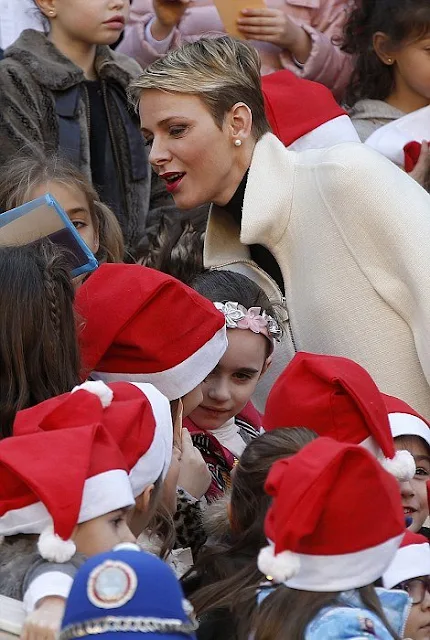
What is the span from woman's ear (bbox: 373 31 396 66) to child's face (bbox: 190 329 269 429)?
6.48 feet

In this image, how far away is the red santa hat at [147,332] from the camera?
3023mm

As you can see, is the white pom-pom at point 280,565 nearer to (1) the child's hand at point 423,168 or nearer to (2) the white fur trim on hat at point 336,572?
(2) the white fur trim on hat at point 336,572

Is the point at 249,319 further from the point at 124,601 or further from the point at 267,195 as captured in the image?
the point at 124,601

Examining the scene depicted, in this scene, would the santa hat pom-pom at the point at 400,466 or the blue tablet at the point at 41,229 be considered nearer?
the santa hat pom-pom at the point at 400,466

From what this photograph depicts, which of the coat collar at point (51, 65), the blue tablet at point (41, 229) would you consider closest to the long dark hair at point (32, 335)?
the blue tablet at point (41, 229)

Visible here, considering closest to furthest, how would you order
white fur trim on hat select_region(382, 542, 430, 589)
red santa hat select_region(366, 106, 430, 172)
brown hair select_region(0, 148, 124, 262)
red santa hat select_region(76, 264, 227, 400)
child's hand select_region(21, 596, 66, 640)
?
child's hand select_region(21, 596, 66, 640) → white fur trim on hat select_region(382, 542, 430, 589) → red santa hat select_region(76, 264, 227, 400) → brown hair select_region(0, 148, 124, 262) → red santa hat select_region(366, 106, 430, 172)

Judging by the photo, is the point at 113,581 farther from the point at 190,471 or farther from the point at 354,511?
the point at 190,471

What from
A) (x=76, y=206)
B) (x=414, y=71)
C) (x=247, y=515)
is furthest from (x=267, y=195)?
(x=414, y=71)

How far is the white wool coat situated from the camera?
3.38 meters

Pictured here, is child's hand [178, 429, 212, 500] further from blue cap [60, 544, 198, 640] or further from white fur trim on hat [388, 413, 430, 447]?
blue cap [60, 544, 198, 640]

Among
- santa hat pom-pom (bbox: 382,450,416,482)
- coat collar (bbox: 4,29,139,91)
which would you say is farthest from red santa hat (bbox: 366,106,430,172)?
santa hat pom-pom (bbox: 382,450,416,482)

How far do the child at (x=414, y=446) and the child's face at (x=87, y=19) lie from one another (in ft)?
6.80

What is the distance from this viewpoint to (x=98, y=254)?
402cm

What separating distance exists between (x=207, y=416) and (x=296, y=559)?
1293 mm
